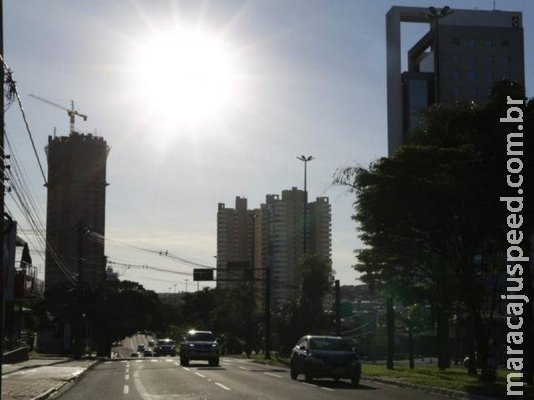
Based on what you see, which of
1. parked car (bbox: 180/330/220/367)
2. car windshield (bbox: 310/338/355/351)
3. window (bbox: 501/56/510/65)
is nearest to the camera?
car windshield (bbox: 310/338/355/351)

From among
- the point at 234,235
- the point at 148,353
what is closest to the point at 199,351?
the point at 234,235

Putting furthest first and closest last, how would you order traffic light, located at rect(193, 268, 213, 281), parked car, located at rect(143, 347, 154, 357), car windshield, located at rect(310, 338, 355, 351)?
parked car, located at rect(143, 347, 154, 357), traffic light, located at rect(193, 268, 213, 281), car windshield, located at rect(310, 338, 355, 351)

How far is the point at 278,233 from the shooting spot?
8225 centimetres

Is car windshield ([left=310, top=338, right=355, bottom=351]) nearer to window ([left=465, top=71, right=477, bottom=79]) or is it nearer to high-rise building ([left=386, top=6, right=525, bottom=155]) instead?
high-rise building ([left=386, top=6, right=525, bottom=155])

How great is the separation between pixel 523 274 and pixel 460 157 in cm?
419

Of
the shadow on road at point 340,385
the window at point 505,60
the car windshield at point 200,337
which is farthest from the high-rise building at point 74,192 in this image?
the window at point 505,60

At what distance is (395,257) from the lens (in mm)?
Result: 27641

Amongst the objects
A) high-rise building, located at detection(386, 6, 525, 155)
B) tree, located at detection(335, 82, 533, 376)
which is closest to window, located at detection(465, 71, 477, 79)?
high-rise building, located at detection(386, 6, 525, 155)

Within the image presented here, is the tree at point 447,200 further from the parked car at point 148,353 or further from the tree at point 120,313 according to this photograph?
the parked car at point 148,353

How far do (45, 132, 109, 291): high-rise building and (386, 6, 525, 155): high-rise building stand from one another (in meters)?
65.5

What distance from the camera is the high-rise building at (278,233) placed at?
80.2 m

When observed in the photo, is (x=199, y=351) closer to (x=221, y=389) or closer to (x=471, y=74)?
(x=221, y=389)

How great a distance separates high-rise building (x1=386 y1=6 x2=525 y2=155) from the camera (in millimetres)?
112688

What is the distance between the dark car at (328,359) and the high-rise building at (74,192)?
21.4 m
